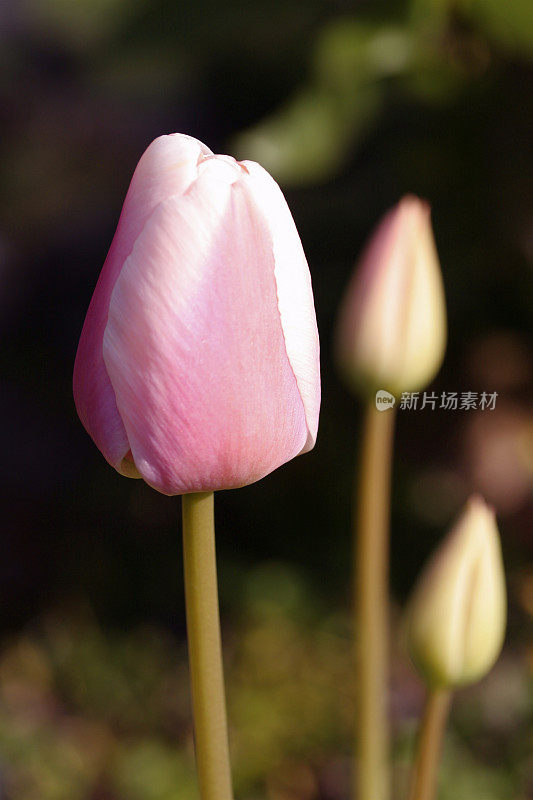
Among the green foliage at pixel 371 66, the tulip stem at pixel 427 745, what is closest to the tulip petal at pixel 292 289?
the tulip stem at pixel 427 745

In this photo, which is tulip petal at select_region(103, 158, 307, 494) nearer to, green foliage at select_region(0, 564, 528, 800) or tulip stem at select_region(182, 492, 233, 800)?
tulip stem at select_region(182, 492, 233, 800)

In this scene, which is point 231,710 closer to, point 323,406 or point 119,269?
point 323,406

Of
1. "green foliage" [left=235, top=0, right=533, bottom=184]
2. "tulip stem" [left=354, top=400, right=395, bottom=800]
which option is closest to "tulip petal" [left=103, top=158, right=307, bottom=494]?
"tulip stem" [left=354, top=400, right=395, bottom=800]

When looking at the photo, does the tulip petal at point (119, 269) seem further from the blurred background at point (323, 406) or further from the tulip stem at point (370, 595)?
the blurred background at point (323, 406)

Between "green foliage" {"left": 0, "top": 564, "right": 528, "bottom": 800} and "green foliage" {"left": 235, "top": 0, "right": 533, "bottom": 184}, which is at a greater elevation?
"green foliage" {"left": 235, "top": 0, "right": 533, "bottom": 184}

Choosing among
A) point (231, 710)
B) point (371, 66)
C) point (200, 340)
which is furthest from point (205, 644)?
point (231, 710)

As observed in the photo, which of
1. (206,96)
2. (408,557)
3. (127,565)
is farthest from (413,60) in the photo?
(127,565)

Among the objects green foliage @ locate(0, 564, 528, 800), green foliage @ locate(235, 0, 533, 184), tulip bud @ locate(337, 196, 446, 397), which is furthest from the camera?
green foliage @ locate(0, 564, 528, 800)
